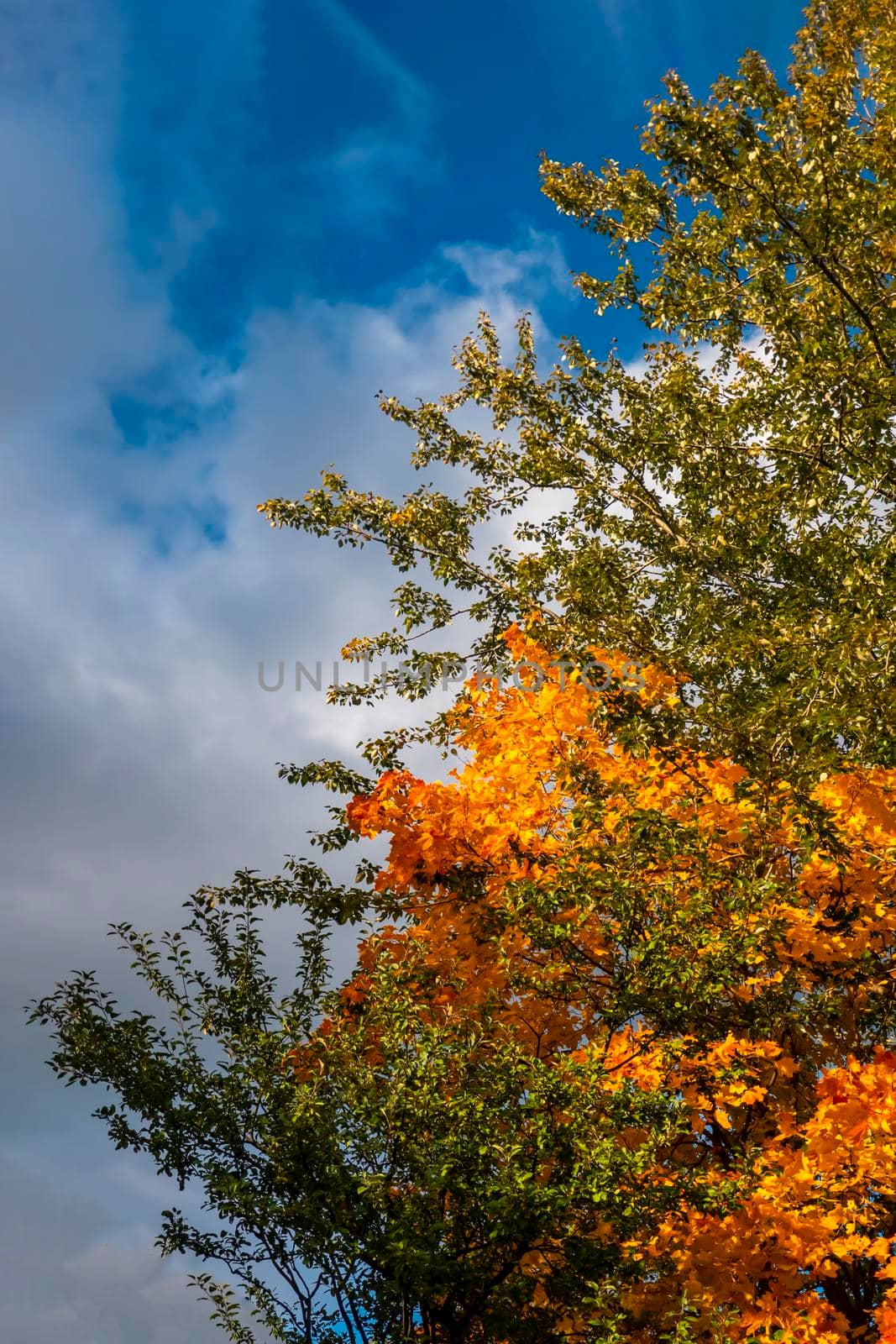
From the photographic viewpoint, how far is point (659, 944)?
8.31 metres

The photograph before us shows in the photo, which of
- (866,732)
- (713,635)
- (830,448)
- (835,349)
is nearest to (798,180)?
(835,349)

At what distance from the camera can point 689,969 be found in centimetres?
819

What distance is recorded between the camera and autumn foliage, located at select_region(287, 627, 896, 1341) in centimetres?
748

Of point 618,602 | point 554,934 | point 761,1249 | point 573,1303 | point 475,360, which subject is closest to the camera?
point 573,1303

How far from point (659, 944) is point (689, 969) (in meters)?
0.28

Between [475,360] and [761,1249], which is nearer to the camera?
[761,1249]

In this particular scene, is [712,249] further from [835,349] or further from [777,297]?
[835,349]

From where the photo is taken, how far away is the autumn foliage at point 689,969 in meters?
7.48

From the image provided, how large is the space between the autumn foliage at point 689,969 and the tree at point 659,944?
4 centimetres

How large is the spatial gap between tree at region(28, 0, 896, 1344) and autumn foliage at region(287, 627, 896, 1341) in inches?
1.7

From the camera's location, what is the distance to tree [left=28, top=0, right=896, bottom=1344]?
23.8 feet

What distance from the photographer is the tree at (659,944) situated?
726 cm

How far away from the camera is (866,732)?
9.01 metres

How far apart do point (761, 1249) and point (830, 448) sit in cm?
700
